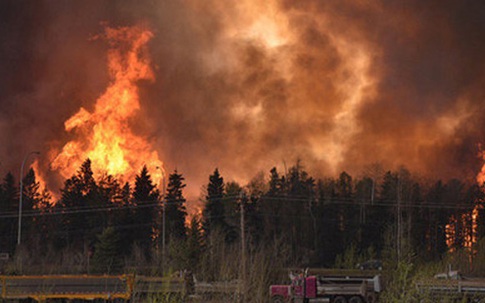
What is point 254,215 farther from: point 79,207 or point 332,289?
point 332,289

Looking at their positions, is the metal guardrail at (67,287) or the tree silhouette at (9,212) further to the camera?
the tree silhouette at (9,212)

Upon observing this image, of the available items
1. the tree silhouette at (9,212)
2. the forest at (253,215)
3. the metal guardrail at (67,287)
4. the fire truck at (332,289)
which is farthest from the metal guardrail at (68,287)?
the tree silhouette at (9,212)

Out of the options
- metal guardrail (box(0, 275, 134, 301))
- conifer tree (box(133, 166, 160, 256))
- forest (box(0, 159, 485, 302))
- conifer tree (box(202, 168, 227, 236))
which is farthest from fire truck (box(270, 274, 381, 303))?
conifer tree (box(133, 166, 160, 256))

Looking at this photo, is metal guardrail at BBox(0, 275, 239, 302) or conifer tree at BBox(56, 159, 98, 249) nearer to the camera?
metal guardrail at BBox(0, 275, 239, 302)

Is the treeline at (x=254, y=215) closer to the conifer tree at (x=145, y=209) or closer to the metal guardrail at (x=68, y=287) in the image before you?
the conifer tree at (x=145, y=209)

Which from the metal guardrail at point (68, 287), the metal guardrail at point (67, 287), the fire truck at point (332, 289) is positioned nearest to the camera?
the metal guardrail at point (68, 287)

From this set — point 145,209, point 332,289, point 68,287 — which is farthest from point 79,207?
point 332,289

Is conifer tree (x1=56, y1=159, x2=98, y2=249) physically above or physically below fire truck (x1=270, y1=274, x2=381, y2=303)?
above

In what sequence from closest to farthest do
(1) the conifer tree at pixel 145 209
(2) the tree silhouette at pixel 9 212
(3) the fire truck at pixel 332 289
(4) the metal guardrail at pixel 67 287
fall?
(4) the metal guardrail at pixel 67 287, (3) the fire truck at pixel 332 289, (2) the tree silhouette at pixel 9 212, (1) the conifer tree at pixel 145 209

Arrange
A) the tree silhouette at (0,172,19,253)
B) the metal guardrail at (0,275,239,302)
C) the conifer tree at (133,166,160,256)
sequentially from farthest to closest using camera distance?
the conifer tree at (133,166,160,256), the tree silhouette at (0,172,19,253), the metal guardrail at (0,275,239,302)

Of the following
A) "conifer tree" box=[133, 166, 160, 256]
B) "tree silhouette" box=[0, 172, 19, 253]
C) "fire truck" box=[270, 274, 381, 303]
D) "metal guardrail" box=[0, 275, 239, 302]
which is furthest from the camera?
"conifer tree" box=[133, 166, 160, 256]

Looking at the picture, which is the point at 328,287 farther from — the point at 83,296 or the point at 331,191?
the point at 331,191

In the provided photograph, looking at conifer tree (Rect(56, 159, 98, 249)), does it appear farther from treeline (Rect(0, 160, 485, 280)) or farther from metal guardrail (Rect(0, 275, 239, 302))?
metal guardrail (Rect(0, 275, 239, 302))

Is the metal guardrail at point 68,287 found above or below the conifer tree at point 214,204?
below
